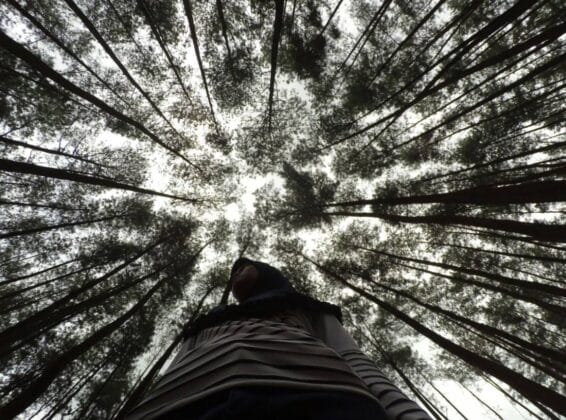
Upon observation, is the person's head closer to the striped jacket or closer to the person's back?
the person's back

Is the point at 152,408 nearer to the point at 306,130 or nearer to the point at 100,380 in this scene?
the point at 100,380

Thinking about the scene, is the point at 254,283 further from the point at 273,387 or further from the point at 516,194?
the point at 516,194

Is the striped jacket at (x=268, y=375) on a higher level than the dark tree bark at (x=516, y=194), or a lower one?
lower

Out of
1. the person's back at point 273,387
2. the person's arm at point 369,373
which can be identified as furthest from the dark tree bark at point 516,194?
the person's back at point 273,387

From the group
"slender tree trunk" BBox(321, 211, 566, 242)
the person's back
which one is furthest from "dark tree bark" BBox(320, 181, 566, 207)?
the person's back

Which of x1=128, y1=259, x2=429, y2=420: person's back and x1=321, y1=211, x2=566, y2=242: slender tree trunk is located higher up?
x1=128, y1=259, x2=429, y2=420: person's back

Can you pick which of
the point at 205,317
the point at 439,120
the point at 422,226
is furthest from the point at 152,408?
the point at 439,120

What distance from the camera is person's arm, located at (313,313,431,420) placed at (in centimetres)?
124

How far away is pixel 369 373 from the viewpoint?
1688mm

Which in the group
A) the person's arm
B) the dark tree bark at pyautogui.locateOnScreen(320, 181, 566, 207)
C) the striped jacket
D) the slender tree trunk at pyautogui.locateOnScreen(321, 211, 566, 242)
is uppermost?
the dark tree bark at pyautogui.locateOnScreen(320, 181, 566, 207)

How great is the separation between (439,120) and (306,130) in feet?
17.5

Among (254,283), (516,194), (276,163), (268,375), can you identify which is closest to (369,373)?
(268,375)

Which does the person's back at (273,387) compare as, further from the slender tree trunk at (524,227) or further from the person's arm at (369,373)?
the slender tree trunk at (524,227)

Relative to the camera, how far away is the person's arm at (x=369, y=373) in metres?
1.24
